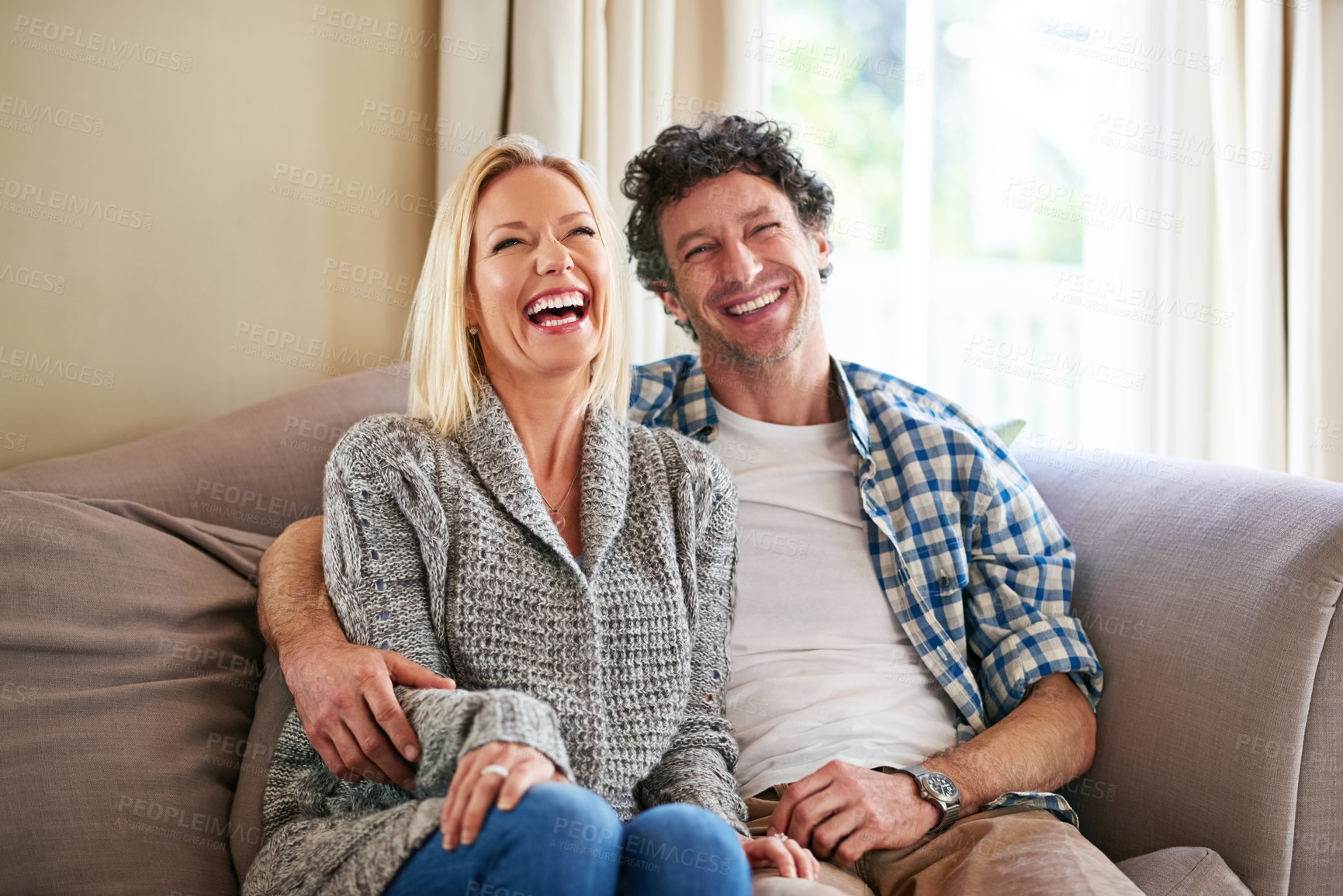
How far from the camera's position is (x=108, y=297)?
1655 mm

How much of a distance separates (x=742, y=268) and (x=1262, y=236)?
1.43 metres

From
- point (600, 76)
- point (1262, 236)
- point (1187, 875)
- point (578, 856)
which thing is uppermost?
point (600, 76)

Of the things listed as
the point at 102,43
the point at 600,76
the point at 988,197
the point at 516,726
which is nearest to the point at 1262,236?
the point at 988,197

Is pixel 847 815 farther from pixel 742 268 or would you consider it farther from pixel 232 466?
pixel 232 466

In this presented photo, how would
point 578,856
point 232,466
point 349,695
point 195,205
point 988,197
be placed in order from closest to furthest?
point 578,856
point 349,695
point 232,466
point 195,205
point 988,197

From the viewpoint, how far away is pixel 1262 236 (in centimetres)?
235

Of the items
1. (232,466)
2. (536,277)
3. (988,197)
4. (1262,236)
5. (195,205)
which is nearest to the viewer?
(536,277)

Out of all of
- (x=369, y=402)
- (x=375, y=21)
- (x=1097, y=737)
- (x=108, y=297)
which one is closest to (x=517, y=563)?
(x=369, y=402)

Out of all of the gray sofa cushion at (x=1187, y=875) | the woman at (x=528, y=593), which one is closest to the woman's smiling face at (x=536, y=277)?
the woman at (x=528, y=593)

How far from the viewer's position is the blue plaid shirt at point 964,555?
1.44 meters

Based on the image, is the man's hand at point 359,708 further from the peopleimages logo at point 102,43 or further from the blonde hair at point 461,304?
the peopleimages logo at point 102,43

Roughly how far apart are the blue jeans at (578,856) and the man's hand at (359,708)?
16 centimetres

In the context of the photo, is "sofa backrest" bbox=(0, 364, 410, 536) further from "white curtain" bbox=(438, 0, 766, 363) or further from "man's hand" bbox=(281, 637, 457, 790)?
"white curtain" bbox=(438, 0, 766, 363)

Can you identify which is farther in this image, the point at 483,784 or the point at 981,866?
the point at 981,866
